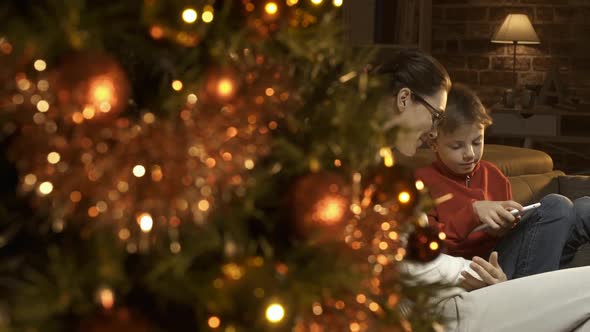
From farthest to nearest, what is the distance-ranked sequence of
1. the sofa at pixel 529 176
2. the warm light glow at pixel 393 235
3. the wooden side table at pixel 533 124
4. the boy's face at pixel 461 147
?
the wooden side table at pixel 533 124, the sofa at pixel 529 176, the boy's face at pixel 461 147, the warm light glow at pixel 393 235

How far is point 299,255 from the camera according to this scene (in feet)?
2.34

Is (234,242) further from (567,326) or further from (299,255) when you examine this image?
(567,326)

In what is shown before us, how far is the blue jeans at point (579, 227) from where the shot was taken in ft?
8.18

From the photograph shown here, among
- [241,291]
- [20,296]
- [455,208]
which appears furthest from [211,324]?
[455,208]

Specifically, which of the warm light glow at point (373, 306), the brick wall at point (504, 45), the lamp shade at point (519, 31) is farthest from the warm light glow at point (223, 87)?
the brick wall at point (504, 45)

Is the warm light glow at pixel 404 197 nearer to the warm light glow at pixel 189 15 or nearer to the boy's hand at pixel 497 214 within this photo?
the warm light glow at pixel 189 15

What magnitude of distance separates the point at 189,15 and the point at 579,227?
78.5 inches

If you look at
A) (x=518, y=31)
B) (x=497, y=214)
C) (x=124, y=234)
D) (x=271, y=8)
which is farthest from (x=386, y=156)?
(x=518, y=31)

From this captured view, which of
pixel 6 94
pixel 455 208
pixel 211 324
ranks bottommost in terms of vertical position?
pixel 455 208

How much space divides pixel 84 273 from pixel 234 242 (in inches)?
4.3

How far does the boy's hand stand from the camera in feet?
7.34

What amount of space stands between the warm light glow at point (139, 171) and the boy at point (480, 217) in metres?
1.67

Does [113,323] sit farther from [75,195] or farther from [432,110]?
[432,110]

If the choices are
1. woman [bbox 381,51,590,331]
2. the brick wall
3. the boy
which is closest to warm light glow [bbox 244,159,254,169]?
woman [bbox 381,51,590,331]
